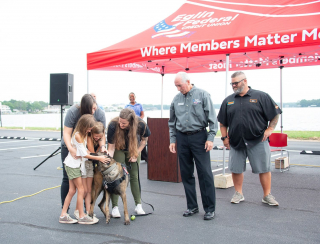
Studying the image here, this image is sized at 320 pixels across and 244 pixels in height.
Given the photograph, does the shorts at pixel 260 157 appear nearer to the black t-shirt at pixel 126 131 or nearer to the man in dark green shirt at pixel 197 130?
the man in dark green shirt at pixel 197 130

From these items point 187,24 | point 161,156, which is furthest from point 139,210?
point 187,24

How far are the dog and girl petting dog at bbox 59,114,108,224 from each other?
0.43 feet

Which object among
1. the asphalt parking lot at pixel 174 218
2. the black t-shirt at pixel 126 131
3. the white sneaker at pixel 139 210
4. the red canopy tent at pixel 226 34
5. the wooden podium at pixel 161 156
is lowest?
the asphalt parking lot at pixel 174 218

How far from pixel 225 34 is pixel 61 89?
4472 millimetres

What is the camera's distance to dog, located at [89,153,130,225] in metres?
4.27

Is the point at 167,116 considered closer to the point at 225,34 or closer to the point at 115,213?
the point at 225,34

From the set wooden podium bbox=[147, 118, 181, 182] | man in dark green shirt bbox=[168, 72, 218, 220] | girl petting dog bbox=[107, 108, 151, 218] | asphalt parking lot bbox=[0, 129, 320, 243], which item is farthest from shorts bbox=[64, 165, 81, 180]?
wooden podium bbox=[147, 118, 181, 182]

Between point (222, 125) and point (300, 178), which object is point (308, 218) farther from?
point (300, 178)

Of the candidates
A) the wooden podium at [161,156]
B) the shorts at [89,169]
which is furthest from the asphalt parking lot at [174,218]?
the shorts at [89,169]

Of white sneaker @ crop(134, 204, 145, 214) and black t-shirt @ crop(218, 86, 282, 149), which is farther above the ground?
black t-shirt @ crop(218, 86, 282, 149)

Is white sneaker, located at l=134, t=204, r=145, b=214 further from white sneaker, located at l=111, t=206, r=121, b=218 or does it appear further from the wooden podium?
the wooden podium

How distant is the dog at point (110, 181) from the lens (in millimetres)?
4266

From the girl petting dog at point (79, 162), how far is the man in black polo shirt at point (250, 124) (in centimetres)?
212

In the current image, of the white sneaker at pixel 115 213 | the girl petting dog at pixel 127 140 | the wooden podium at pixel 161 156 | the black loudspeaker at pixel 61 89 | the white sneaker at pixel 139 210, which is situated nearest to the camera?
the girl petting dog at pixel 127 140
